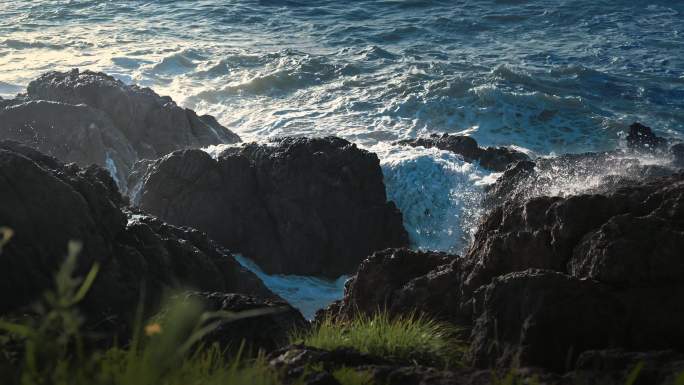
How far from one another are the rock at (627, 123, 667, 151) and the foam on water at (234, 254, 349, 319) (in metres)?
8.54

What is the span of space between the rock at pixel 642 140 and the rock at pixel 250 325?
45.3 ft

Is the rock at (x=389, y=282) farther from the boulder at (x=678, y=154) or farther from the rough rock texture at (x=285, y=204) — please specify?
the boulder at (x=678, y=154)

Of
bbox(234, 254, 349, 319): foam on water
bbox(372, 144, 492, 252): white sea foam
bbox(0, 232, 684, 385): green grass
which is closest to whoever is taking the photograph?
bbox(0, 232, 684, 385): green grass

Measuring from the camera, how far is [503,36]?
101ft

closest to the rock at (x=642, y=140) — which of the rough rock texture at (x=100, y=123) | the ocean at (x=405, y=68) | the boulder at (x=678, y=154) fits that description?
the ocean at (x=405, y=68)

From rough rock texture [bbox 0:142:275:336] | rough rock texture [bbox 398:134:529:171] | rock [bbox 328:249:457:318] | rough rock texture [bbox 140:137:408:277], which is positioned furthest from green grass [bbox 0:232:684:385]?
rough rock texture [bbox 398:134:529:171]

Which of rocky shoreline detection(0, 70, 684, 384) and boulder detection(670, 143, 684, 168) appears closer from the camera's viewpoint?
rocky shoreline detection(0, 70, 684, 384)

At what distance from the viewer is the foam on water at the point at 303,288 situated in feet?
37.0

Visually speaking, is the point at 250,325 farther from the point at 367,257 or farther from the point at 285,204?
the point at 285,204

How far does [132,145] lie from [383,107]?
8.57 metres

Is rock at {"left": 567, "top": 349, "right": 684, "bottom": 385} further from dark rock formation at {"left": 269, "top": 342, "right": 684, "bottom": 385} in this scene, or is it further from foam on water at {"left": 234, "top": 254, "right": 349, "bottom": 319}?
foam on water at {"left": 234, "top": 254, "right": 349, "bottom": 319}

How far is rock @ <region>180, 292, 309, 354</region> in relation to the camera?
491 centimetres

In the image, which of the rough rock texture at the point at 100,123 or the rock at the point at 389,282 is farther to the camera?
the rough rock texture at the point at 100,123

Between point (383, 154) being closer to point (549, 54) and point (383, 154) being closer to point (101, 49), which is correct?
point (549, 54)
